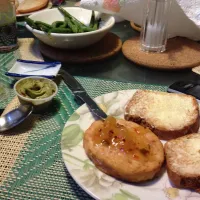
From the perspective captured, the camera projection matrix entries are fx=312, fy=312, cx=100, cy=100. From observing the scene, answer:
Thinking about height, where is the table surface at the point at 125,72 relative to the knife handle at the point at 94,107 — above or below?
below

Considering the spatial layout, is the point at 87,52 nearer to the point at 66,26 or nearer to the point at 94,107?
the point at 66,26

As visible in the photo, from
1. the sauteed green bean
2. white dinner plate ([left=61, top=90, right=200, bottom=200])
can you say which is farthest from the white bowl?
white dinner plate ([left=61, top=90, right=200, bottom=200])

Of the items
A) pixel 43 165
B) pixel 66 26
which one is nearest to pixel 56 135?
pixel 43 165

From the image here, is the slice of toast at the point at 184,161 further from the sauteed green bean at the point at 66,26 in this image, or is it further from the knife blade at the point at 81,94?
the sauteed green bean at the point at 66,26

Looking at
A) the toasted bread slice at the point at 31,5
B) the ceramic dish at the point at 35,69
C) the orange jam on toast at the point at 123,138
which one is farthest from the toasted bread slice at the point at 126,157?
the toasted bread slice at the point at 31,5

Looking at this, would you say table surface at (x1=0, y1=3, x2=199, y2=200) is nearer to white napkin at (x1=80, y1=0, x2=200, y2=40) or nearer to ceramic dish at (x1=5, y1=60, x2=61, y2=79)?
ceramic dish at (x1=5, y1=60, x2=61, y2=79)

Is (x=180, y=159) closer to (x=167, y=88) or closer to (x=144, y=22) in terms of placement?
(x=167, y=88)
